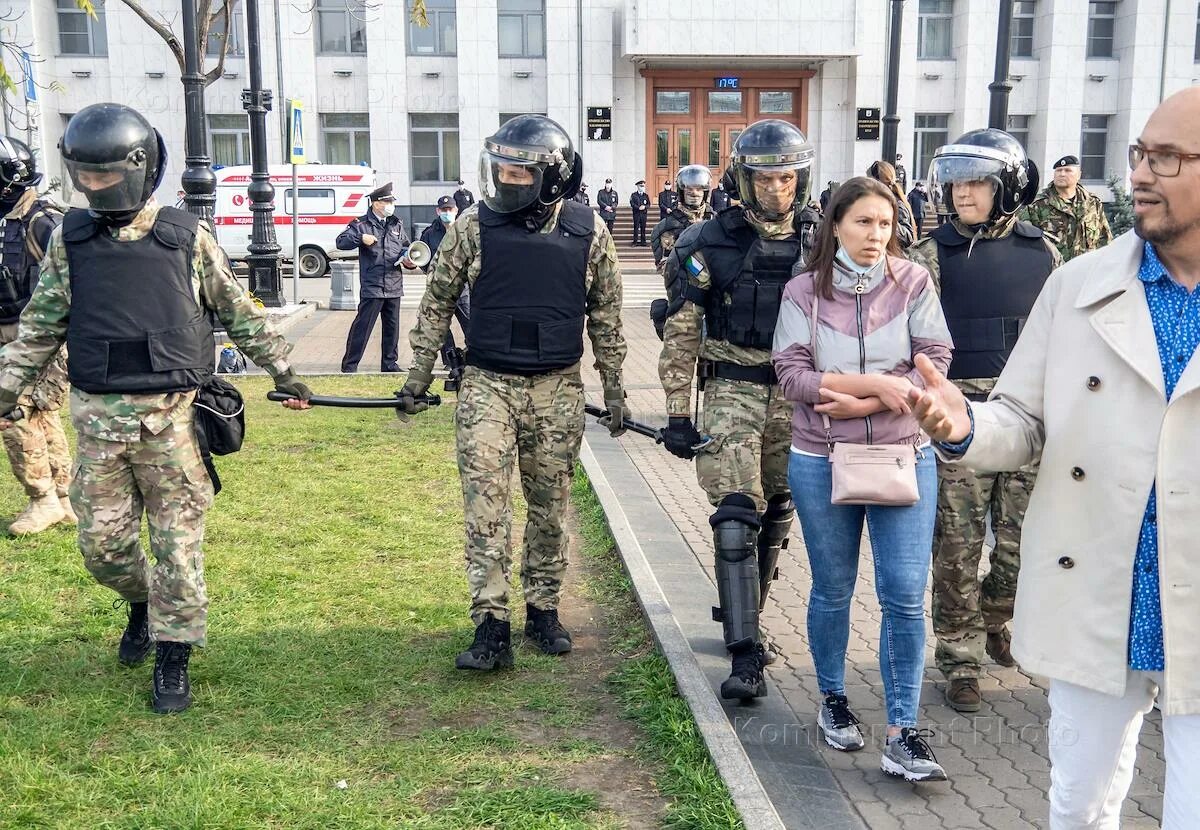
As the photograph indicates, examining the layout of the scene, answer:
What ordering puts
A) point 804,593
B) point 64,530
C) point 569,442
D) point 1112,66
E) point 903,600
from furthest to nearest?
point 1112,66
point 64,530
point 804,593
point 569,442
point 903,600

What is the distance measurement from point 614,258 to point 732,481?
1.15 meters

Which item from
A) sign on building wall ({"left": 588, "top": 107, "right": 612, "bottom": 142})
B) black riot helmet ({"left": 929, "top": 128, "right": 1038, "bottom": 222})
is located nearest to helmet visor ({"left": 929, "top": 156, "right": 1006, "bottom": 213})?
black riot helmet ({"left": 929, "top": 128, "right": 1038, "bottom": 222})

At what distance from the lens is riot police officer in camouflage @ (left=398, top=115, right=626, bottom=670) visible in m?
5.00

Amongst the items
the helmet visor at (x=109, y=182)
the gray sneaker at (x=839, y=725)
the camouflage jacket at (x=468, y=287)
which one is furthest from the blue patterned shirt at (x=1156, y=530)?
the helmet visor at (x=109, y=182)

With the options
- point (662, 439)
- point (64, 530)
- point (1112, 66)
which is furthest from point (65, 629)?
point (1112, 66)

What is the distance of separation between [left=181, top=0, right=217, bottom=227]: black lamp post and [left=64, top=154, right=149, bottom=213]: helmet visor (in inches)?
407

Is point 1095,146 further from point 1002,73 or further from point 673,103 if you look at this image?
point 1002,73

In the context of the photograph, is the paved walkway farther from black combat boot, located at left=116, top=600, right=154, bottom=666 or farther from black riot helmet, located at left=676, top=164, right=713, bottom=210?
black riot helmet, located at left=676, top=164, right=713, bottom=210

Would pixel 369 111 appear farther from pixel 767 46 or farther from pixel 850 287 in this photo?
pixel 850 287

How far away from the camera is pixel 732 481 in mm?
4852

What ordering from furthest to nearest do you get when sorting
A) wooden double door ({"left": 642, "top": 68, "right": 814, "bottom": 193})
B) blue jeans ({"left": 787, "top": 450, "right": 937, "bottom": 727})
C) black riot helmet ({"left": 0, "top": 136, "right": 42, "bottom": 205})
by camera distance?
wooden double door ({"left": 642, "top": 68, "right": 814, "bottom": 193})
black riot helmet ({"left": 0, "top": 136, "right": 42, "bottom": 205})
blue jeans ({"left": 787, "top": 450, "right": 937, "bottom": 727})

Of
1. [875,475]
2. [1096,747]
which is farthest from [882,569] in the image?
[1096,747]

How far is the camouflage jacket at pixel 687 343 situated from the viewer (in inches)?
195

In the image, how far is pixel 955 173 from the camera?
4832mm
